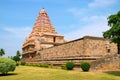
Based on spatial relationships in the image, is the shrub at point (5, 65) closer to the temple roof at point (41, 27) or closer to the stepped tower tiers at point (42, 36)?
the stepped tower tiers at point (42, 36)

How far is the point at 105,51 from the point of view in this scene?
1232 inches

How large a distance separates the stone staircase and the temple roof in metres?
28.6

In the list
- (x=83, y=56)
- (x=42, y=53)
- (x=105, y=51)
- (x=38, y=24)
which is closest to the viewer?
(x=83, y=56)

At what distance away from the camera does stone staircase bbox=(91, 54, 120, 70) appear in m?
26.9

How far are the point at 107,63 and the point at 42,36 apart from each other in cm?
2730

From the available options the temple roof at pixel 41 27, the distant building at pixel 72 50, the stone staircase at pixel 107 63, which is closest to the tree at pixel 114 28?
the distant building at pixel 72 50

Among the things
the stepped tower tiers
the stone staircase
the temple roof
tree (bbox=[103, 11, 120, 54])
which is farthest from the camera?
the temple roof

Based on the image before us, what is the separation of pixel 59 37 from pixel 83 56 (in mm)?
25591

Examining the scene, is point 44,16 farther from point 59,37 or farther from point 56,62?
point 56,62

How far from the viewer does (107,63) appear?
2725 centimetres

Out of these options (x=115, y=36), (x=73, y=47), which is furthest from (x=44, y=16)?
(x=115, y=36)

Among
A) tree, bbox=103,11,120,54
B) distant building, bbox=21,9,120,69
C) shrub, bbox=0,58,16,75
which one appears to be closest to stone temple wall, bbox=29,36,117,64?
distant building, bbox=21,9,120,69

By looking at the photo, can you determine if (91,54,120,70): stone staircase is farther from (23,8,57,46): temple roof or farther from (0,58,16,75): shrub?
(23,8,57,46): temple roof

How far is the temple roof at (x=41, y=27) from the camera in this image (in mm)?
55841
